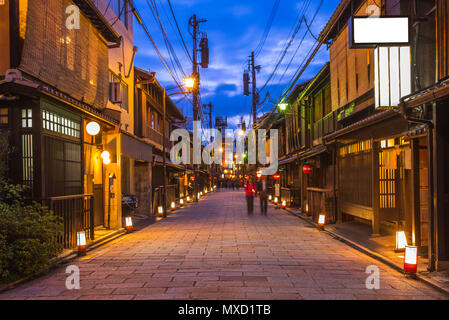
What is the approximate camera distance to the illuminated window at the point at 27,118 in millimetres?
10227

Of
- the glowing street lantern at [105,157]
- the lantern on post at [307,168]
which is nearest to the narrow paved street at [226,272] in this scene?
the glowing street lantern at [105,157]

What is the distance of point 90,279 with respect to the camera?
8.12 meters

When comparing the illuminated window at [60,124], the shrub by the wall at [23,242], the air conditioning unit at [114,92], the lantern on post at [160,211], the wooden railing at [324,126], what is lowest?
the lantern on post at [160,211]

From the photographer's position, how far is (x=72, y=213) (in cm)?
1188

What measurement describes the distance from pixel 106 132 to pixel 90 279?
9420mm

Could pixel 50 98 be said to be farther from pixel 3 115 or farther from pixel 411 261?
pixel 411 261

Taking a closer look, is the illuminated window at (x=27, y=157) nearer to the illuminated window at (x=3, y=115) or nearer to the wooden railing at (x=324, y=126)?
the illuminated window at (x=3, y=115)

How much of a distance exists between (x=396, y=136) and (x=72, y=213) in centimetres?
999

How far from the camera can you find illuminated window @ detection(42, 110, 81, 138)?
35.0 feet

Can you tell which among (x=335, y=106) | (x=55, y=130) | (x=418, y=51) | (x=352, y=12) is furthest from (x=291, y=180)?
(x=55, y=130)

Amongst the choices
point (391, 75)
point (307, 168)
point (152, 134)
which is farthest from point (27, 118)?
point (152, 134)

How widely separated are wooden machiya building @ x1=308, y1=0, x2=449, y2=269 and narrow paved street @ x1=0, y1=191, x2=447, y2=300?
1.93 meters

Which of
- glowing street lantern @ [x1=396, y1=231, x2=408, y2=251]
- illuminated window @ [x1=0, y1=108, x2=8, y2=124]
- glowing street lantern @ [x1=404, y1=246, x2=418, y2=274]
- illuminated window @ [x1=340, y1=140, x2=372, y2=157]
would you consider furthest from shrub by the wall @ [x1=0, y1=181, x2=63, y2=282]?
illuminated window @ [x1=340, y1=140, x2=372, y2=157]

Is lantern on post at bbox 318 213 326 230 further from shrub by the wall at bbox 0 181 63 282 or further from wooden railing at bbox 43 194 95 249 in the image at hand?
shrub by the wall at bbox 0 181 63 282
